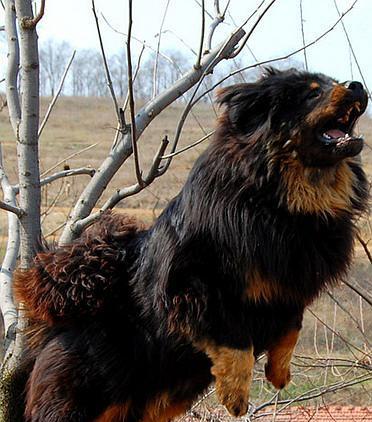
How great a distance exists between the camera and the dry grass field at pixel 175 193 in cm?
584

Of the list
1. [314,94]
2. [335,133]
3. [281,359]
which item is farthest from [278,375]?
[314,94]

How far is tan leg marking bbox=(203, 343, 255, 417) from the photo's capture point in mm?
3424

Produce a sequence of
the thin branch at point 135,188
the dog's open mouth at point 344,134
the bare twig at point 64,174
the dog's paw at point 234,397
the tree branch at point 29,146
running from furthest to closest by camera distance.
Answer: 1. the bare twig at point 64,174
2. the tree branch at point 29,146
3. the thin branch at point 135,188
4. the dog's paw at point 234,397
5. the dog's open mouth at point 344,134

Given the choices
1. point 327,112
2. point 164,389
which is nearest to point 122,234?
point 164,389

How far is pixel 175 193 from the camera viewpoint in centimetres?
1485

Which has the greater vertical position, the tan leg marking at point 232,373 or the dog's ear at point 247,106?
the dog's ear at point 247,106

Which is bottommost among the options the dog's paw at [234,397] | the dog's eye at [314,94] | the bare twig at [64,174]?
the dog's paw at [234,397]

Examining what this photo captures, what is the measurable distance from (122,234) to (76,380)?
0.80 metres

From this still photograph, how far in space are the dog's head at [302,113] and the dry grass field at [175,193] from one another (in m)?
0.87

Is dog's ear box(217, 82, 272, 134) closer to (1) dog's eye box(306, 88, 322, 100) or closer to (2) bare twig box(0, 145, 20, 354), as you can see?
(1) dog's eye box(306, 88, 322, 100)

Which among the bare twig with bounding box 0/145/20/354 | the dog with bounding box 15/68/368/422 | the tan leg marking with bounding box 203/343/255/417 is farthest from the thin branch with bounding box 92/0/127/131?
the tan leg marking with bounding box 203/343/255/417

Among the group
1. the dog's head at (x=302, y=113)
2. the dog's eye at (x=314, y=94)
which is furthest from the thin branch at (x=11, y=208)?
the dog's eye at (x=314, y=94)

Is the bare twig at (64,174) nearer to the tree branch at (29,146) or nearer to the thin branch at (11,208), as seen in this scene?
the tree branch at (29,146)

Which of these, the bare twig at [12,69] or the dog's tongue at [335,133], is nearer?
the dog's tongue at [335,133]
